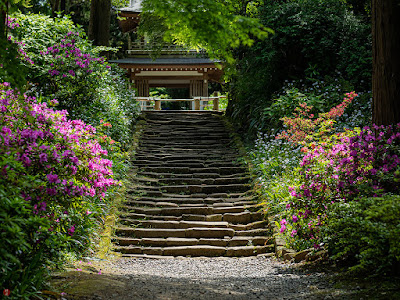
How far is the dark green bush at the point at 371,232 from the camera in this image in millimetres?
4254

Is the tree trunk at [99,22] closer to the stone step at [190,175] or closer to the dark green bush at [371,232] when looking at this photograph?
the stone step at [190,175]

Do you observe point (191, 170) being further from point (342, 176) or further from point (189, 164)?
point (342, 176)

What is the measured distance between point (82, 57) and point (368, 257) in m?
7.25

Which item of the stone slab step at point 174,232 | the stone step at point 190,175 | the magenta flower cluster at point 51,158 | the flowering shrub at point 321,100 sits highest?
the flowering shrub at point 321,100

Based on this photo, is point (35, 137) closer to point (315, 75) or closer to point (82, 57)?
point (82, 57)

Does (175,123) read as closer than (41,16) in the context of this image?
No

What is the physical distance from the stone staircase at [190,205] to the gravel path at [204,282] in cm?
71

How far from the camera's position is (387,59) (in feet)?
19.9

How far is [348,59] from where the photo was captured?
12055 millimetres

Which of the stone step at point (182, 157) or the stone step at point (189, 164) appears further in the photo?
the stone step at point (182, 157)

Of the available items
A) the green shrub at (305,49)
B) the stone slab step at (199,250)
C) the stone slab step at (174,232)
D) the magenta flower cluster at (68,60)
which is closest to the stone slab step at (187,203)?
the stone slab step at (174,232)

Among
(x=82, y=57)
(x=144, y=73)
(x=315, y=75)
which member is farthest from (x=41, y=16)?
(x=144, y=73)

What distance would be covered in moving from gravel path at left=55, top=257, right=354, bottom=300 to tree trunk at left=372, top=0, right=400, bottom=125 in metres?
2.39

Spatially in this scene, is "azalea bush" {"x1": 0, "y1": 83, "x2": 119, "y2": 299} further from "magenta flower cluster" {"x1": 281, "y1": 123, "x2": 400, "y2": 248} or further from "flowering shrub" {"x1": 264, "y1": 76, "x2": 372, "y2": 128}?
"flowering shrub" {"x1": 264, "y1": 76, "x2": 372, "y2": 128}
